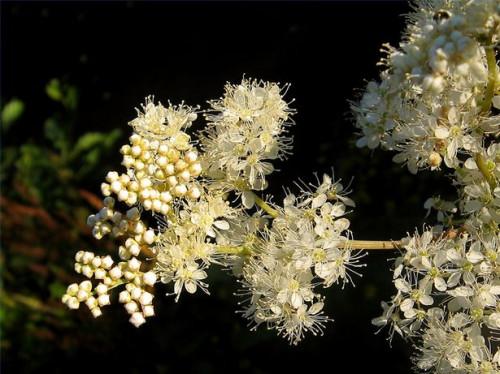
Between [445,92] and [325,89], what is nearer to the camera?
[445,92]

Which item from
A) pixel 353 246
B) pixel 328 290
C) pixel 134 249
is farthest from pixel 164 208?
pixel 328 290

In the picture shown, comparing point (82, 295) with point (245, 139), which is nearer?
point (82, 295)

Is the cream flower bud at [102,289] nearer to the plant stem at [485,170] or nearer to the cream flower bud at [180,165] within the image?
the cream flower bud at [180,165]

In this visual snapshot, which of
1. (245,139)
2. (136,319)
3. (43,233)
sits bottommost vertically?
(136,319)

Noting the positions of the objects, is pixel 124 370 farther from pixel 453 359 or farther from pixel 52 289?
pixel 453 359

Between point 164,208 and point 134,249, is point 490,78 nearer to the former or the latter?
point 164,208

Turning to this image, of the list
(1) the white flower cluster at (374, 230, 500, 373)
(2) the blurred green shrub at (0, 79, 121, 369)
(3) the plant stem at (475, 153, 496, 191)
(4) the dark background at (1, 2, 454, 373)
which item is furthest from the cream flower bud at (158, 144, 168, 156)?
(2) the blurred green shrub at (0, 79, 121, 369)

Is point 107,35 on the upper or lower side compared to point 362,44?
upper

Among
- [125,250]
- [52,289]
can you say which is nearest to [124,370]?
[52,289]
